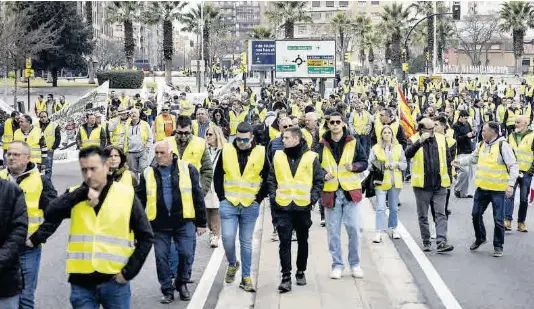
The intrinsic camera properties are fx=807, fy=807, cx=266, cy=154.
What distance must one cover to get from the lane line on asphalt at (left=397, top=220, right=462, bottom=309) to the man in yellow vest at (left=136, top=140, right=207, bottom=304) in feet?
8.50

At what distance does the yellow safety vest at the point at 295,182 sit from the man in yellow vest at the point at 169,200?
84 centimetres

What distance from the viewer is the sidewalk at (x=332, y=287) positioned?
25.9 feet

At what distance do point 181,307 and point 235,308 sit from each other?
0.52 meters

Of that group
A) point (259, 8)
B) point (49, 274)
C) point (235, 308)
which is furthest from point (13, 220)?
point (259, 8)

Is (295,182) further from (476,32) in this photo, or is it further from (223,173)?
(476,32)

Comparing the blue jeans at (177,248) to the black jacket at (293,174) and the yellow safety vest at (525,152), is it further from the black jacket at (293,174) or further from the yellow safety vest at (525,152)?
the yellow safety vest at (525,152)

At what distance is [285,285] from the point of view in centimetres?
815

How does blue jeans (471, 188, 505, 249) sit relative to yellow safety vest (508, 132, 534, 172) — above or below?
below

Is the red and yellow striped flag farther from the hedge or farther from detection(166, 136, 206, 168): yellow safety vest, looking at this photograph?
the hedge

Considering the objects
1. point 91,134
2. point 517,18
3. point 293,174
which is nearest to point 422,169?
point 293,174

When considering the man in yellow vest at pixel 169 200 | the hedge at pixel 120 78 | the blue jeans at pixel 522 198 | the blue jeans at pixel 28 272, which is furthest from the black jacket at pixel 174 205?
the hedge at pixel 120 78

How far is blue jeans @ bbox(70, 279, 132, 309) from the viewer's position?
516 cm

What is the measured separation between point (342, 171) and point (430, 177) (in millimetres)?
1996

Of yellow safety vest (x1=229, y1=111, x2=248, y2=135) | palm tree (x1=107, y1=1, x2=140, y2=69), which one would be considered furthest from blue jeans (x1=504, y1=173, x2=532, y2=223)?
palm tree (x1=107, y1=1, x2=140, y2=69)
